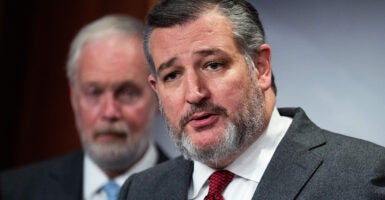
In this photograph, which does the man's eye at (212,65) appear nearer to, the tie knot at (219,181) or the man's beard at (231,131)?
the man's beard at (231,131)

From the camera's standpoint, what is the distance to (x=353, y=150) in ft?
4.97

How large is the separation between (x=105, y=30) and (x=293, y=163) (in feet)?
3.46

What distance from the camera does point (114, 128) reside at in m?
2.28

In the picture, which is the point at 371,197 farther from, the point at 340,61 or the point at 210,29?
the point at 210,29

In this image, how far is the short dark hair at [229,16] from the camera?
158 centimetres

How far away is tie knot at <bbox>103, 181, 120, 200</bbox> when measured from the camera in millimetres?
2279

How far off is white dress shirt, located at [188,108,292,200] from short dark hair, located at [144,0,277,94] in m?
0.18

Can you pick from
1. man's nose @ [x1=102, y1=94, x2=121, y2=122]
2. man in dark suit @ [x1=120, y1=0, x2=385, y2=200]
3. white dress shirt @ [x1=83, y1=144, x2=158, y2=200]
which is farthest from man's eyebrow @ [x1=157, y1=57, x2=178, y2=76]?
white dress shirt @ [x1=83, y1=144, x2=158, y2=200]

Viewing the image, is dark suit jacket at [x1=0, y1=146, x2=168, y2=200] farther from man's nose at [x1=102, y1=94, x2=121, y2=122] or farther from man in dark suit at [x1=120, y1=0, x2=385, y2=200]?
man in dark suit at [x1=120, y1=0, x2=385, y2=200]

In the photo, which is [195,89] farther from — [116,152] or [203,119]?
[116,152]

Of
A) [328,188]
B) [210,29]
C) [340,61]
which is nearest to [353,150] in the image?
[328,188]

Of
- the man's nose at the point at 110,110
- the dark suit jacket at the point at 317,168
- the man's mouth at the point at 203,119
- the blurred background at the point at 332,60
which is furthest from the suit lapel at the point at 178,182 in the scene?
the man's nose at the point at 110,110

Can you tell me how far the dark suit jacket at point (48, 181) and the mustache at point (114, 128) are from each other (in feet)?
0.53

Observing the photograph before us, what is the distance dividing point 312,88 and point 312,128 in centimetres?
10
